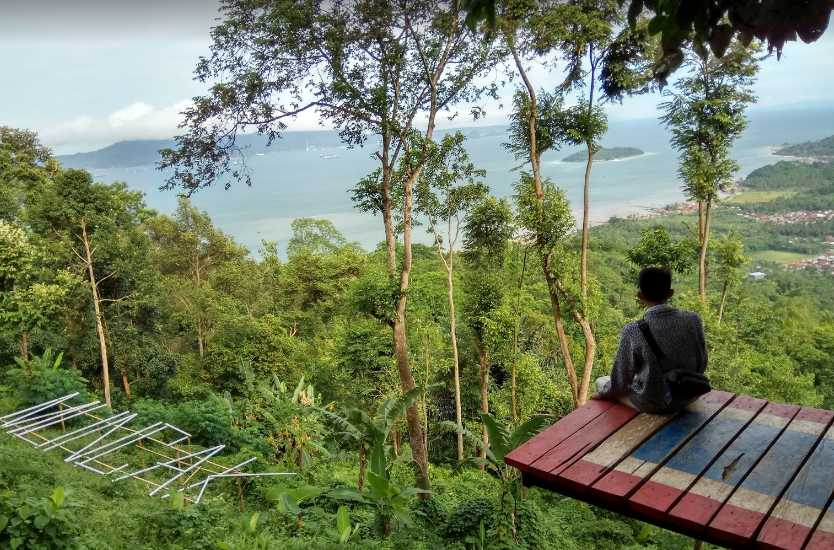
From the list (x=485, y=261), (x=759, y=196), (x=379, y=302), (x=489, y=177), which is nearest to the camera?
(x=379, y=302)

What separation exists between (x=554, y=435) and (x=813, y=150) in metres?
64.8

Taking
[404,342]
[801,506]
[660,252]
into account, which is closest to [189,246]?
[404,342]

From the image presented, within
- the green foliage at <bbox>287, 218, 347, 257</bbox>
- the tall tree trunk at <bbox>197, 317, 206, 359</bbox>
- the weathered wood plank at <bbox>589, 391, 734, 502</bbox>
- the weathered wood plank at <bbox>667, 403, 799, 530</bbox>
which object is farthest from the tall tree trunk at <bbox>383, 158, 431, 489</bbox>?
the green foliage at <bbox>287, 218, 347, 257</bbox>

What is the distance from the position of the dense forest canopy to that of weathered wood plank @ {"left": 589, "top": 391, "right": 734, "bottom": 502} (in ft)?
4.29

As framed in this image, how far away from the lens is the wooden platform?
1839mm

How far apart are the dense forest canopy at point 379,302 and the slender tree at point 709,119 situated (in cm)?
6

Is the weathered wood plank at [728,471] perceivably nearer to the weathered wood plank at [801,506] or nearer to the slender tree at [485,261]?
the weathered wood plank at [801,506]

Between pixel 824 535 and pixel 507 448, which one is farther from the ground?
pixel 824 535

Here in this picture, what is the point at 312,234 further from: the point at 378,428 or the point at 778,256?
the point at 778,256

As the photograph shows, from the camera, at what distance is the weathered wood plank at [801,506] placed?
1.73 metres

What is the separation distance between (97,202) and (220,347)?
5.51 meters

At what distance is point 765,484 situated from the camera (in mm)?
2041

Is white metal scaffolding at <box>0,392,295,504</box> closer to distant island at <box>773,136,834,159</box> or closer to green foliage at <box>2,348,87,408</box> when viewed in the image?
green foliage at <box>2,348,87,408</box>

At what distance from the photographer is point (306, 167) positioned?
7856 cm
